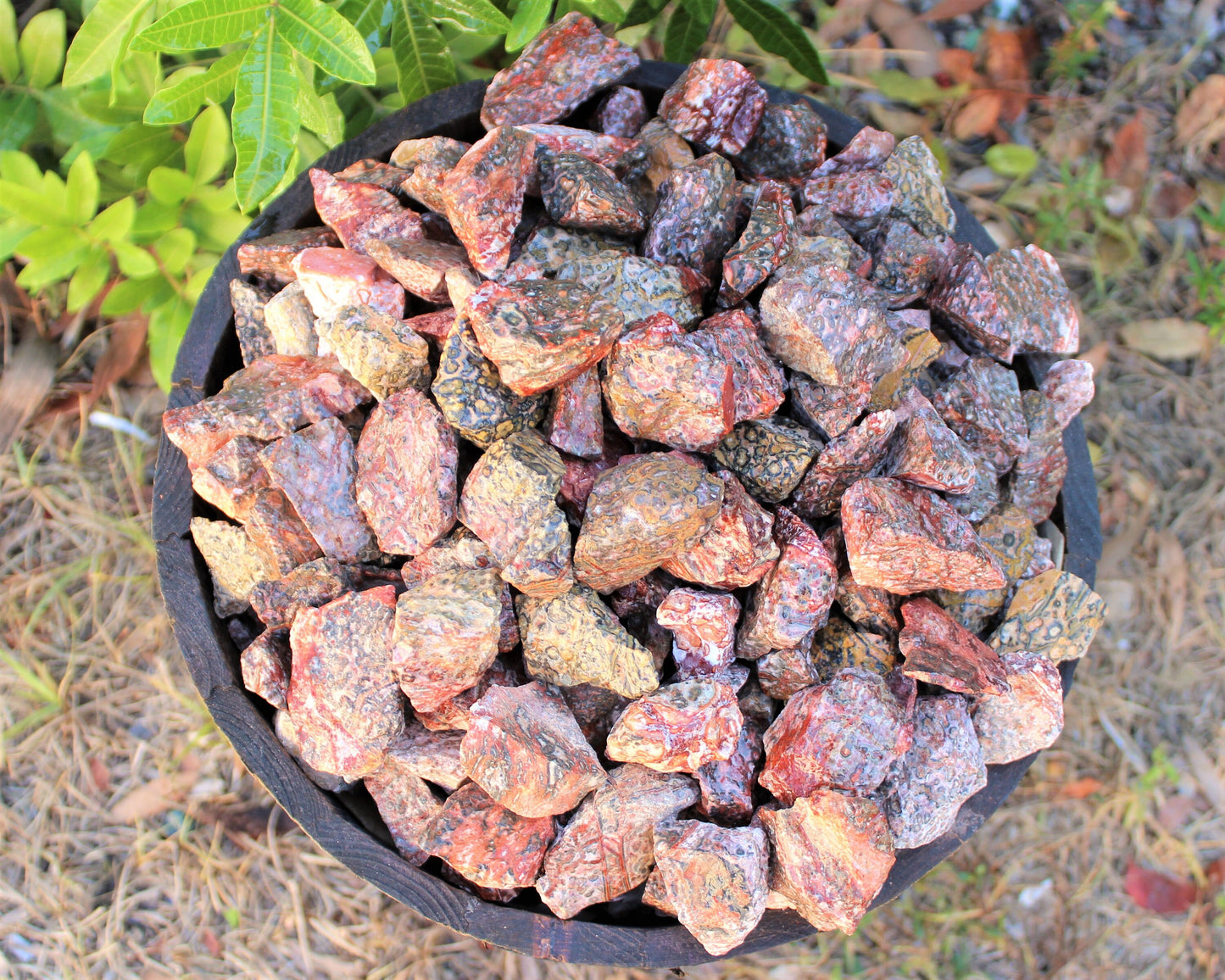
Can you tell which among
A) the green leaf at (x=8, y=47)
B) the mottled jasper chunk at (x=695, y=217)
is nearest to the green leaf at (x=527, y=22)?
the mottled jasper chunk at (x=695, y=217)

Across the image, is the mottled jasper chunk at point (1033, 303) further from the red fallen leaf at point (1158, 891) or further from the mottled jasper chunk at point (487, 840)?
the red fallen leaf at point (1158, 891)

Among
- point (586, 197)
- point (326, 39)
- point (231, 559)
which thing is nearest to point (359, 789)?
point (231, 559)

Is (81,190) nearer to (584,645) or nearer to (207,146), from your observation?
(207,146)

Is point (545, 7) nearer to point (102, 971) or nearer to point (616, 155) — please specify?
point (616, 155)

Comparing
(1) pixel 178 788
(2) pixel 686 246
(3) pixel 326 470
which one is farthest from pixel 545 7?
(1) pixel 178 788

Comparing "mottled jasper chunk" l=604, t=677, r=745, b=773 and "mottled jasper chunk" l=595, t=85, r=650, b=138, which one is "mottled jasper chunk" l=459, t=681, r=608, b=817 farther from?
"mottled jasper chunk" l=595, t=85, r=650, b=138
